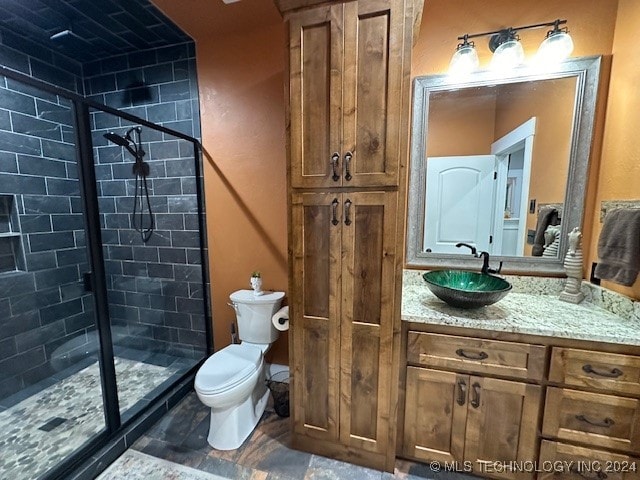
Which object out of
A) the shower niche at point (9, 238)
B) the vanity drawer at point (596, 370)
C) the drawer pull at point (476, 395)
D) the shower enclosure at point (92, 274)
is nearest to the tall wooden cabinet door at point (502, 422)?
the drawer pull at point (476, 395)

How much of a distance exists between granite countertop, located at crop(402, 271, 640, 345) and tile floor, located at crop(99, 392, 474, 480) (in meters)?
0.85

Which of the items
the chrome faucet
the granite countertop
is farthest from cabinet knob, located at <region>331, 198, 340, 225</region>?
the chrome faucet

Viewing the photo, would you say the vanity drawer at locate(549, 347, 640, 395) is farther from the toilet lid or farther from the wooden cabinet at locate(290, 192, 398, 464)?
the toilet lid

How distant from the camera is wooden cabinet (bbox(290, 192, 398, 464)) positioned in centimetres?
126

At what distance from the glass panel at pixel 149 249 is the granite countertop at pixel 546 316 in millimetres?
1748

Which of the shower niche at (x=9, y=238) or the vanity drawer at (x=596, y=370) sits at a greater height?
the shower niche at (x=9, y=238)

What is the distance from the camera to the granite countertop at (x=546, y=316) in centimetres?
114

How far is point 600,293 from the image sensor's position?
1.42 m

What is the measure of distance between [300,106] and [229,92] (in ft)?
3.30

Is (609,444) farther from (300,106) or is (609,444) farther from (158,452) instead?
(158,452)

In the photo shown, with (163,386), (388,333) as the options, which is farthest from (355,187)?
(163,386)

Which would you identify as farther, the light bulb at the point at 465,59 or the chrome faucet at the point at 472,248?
the chrome faucet at the point at 472,248

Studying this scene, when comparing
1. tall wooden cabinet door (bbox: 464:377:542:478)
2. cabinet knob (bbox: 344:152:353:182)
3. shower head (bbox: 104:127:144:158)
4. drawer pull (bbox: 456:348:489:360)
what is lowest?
tall wooden cabinet door (bbox: 464:377:542:478)

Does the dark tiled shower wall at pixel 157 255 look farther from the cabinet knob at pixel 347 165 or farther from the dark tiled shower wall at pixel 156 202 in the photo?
the cabinet knob at pixel 347 165
